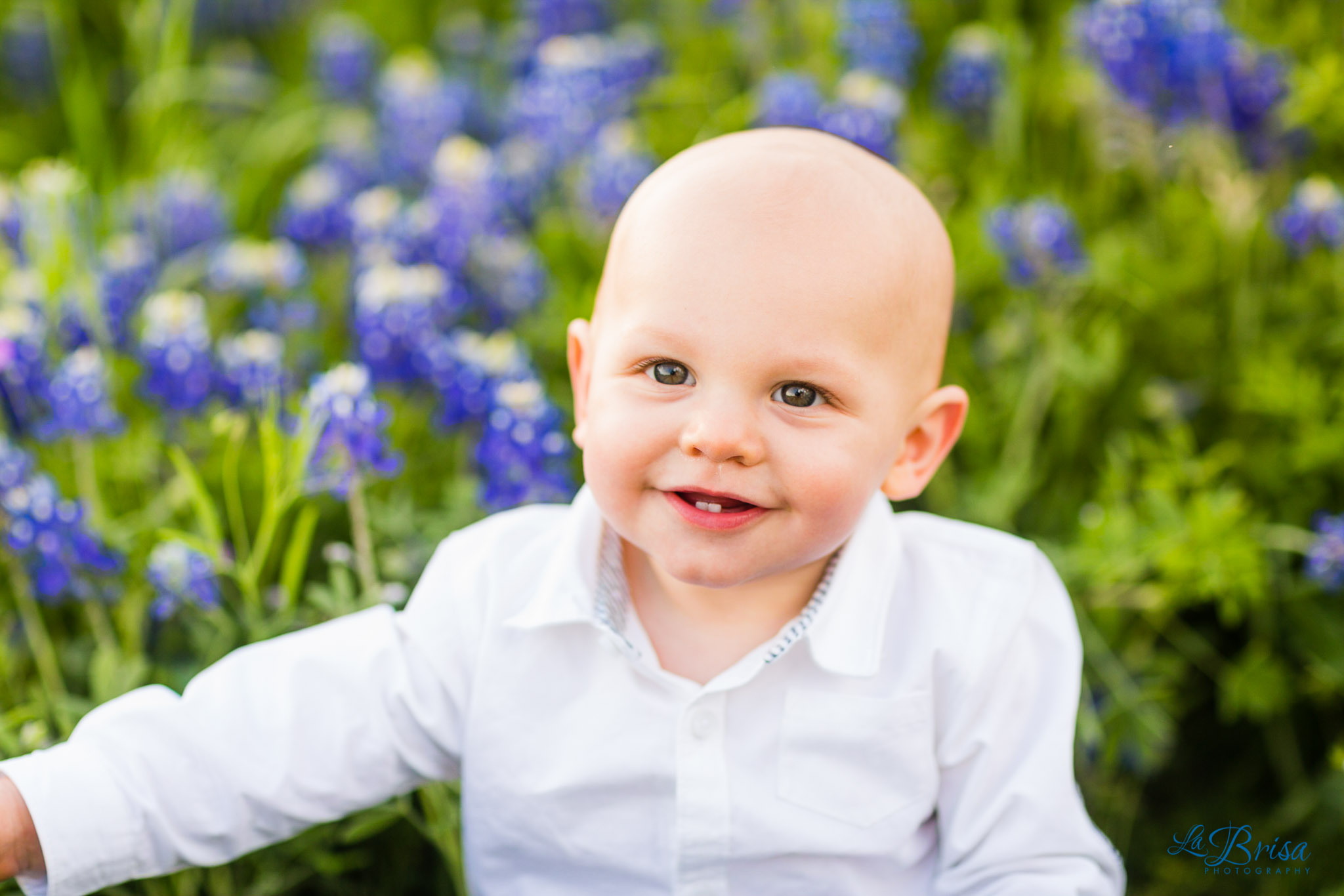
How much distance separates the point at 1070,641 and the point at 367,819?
35.1 inches

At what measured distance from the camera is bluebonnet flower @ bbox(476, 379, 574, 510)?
6.45ft

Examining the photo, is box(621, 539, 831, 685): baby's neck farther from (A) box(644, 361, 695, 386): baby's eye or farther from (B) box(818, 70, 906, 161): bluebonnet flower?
(B) box(818, 70, 906, 161): bluebonnet flower

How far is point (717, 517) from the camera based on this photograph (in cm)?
131

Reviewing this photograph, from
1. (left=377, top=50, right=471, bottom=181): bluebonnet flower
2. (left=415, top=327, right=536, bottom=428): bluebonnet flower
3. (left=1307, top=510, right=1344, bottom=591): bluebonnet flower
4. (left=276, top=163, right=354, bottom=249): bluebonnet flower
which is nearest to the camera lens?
(left=1307, top=510, right=1344, bottom=591): bluebonnet flower

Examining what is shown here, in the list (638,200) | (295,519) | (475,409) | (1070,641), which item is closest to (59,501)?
(295,519)

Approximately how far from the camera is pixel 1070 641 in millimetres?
1531

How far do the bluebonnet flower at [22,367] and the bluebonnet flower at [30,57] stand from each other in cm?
207

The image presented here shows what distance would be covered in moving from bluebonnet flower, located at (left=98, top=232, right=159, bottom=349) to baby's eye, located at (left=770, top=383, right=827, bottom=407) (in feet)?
5.18

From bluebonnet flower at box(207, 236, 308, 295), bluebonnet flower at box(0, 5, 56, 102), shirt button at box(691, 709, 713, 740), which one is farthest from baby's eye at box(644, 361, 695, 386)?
bluebonnet flower at box(0, 5, 56, 102)

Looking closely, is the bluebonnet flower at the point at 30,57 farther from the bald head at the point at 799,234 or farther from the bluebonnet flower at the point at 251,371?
the bald head at the point at 799,234

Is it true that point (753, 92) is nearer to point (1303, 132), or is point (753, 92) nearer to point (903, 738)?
point (1303, 132)

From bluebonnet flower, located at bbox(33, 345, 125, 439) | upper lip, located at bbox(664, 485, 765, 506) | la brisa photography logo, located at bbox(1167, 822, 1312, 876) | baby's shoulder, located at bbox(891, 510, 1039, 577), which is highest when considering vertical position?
upper lip, located at bbox(664, 485, 765, 506)

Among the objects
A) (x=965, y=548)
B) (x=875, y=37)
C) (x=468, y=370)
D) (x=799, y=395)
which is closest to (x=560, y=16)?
(x=875, y=37)

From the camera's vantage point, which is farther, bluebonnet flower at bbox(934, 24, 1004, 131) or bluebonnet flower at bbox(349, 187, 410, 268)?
bluebonnet flower at bbox(934, 24, 1004, 131)
